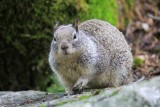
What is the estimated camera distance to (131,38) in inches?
384

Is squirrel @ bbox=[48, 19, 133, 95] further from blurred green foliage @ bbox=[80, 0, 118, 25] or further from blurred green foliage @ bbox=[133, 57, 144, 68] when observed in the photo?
blurred green foliage @ bbox=[133, 57, 144, 68]

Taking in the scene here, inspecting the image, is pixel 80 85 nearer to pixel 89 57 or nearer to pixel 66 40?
pixel 89 57

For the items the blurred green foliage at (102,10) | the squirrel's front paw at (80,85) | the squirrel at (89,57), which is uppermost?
the blurred green foliage at (102,10)

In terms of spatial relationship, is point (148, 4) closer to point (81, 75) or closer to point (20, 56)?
point (20, 56)

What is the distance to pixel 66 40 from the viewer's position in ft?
17.9

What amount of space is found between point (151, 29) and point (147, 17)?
1.33 ft

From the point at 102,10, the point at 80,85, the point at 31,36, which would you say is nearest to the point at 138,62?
the point at 102,10

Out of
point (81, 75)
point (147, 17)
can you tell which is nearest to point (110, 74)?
point (81, 75)

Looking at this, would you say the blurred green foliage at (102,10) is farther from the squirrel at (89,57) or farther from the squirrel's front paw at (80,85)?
the squirrel's front paw at (80,85)

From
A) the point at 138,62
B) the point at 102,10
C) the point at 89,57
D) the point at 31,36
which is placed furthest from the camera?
the point at 102,10

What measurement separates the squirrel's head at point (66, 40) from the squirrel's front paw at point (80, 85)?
0.40 meters

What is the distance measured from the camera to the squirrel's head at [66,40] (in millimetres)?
5371

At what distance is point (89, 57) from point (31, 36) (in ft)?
8.88

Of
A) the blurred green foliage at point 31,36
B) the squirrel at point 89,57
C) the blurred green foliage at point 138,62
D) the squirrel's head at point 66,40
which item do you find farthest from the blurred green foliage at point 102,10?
the squirrel's head at point 66,40
